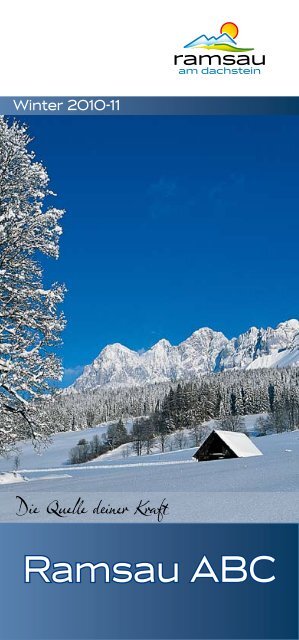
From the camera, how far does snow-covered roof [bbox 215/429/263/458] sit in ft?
69.3

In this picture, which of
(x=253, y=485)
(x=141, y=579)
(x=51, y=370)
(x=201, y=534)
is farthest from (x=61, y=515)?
(x=51, y=370)

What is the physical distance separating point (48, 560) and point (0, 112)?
6319 mm

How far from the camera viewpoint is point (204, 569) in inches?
209

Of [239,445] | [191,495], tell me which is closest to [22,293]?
[191,495]
